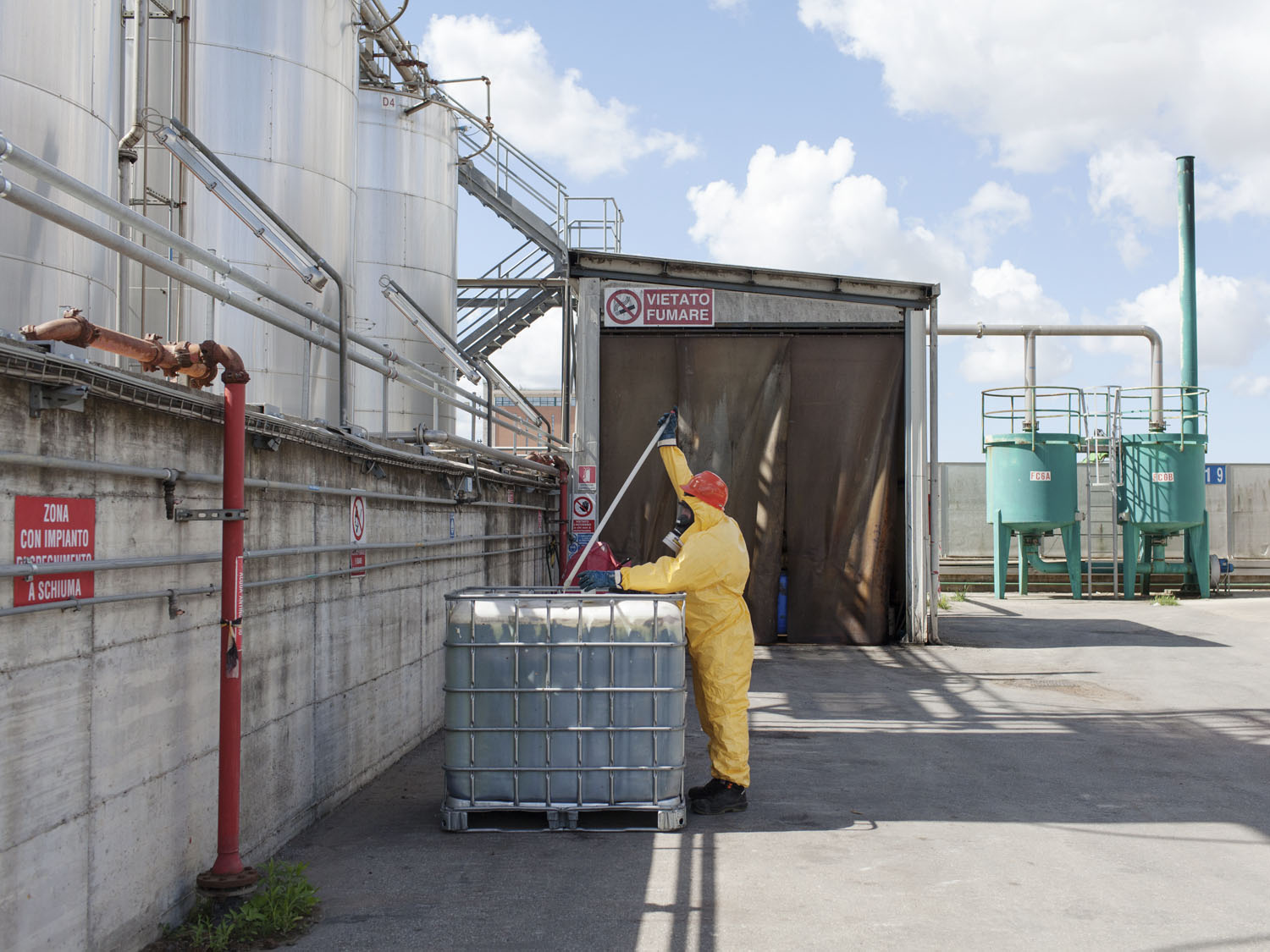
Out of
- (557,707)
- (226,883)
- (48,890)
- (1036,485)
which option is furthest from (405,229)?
(1036,485)

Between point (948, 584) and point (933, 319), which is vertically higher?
point (933, 319)

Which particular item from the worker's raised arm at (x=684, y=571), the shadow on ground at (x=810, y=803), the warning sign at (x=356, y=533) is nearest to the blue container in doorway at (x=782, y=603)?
the shadow on ground at (x=810, y=803)

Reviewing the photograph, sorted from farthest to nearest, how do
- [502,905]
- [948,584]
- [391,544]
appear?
1. [948,584]
2. [391,544]
3. [502,905]

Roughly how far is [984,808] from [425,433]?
4.18 metres

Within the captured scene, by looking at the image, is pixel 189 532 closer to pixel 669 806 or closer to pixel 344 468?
pixel 344 468

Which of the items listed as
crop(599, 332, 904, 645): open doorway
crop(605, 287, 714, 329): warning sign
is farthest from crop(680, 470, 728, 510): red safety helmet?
crop(605, 287, 714, 329): warning sign

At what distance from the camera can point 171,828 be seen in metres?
4.38

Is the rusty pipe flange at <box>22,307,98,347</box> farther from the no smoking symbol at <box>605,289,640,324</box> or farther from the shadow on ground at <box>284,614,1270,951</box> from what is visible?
the no smoking symbol at <box>605,289,640,324</box>

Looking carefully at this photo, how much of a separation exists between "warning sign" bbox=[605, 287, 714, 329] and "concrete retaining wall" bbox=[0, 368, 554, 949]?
752 centimetres

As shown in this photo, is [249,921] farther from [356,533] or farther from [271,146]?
[271,146]

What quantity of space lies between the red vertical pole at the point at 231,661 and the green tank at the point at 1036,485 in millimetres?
18519

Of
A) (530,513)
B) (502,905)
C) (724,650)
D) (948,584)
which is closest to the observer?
(502,905)

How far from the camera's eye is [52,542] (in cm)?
355

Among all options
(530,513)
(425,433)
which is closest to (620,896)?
(425,433)
